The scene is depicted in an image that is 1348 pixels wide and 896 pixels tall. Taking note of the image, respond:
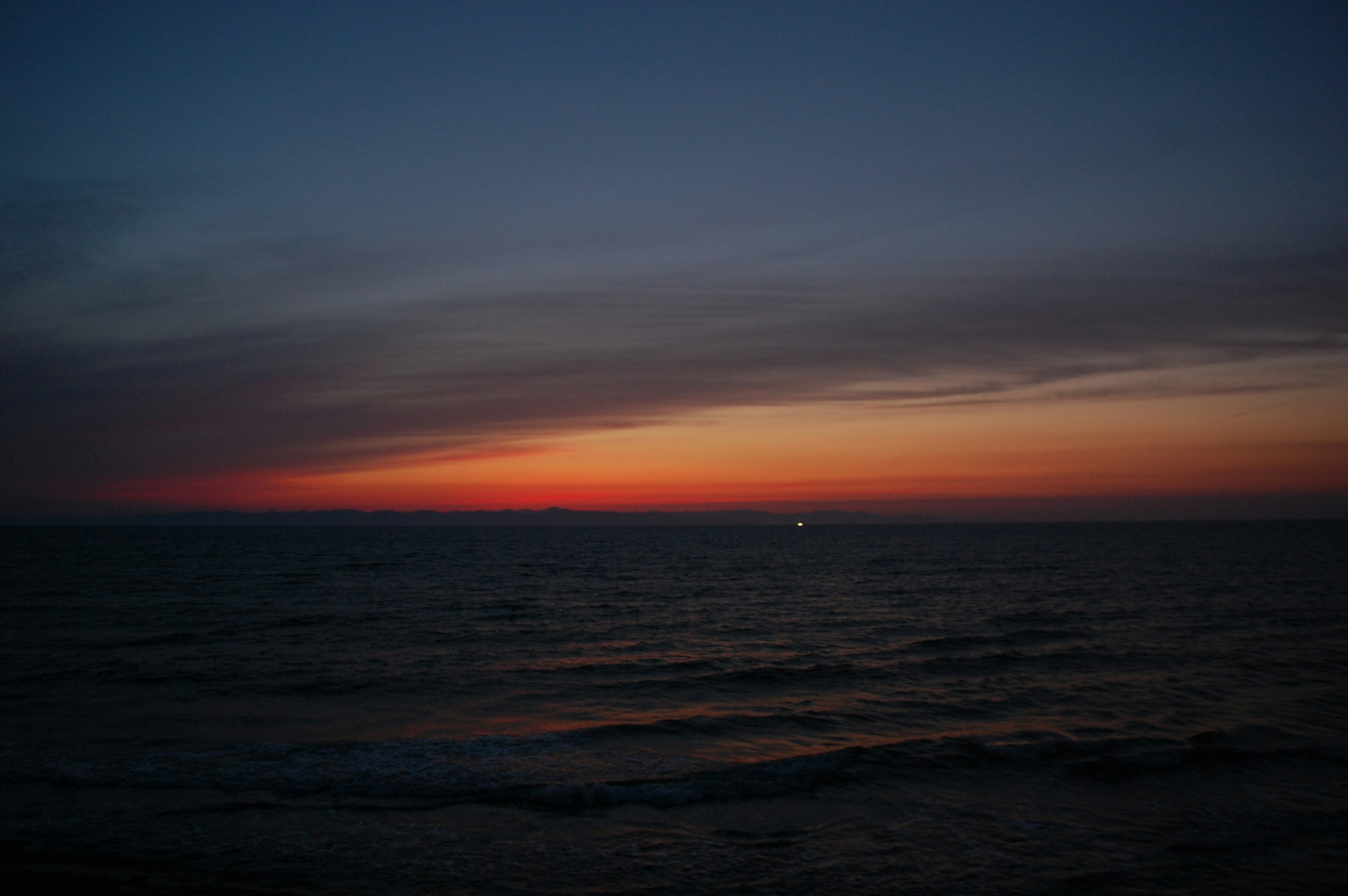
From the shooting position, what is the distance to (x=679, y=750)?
13.4m

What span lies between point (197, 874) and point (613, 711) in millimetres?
Answer: 8681

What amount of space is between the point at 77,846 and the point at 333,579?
149 ft

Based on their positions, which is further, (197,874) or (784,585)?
(784,585)

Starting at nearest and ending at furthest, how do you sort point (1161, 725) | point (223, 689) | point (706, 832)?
1. point (706, 832)
2. point (1161, 725)
3. point (223, 689)

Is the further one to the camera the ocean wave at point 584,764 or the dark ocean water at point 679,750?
the ocean wave at point 584,764

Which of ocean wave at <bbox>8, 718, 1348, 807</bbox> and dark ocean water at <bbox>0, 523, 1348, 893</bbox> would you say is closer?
dark ocean water at <bbox>0, 523, 1348, 893</bbox>

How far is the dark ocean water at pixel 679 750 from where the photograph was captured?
29.2ft

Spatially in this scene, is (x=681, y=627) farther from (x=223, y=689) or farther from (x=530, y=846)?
(x=530, y=846)

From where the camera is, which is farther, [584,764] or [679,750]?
[679,750]

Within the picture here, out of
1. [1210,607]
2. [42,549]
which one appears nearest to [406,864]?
[1210,607]

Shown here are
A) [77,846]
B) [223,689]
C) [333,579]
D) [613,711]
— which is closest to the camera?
[77,846]

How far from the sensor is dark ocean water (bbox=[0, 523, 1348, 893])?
8906 mm

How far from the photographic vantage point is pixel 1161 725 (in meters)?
14.6

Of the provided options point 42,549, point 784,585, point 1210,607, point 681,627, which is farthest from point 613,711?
point 42,549
